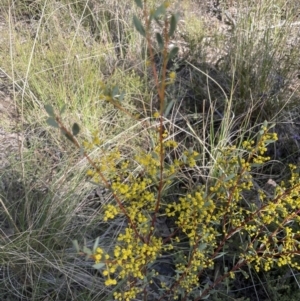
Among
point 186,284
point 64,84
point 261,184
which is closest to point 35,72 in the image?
point 64,84

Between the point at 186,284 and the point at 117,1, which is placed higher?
the point at 117,1

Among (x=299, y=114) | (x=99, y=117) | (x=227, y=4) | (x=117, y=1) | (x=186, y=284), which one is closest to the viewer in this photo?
(x=186, y=284)

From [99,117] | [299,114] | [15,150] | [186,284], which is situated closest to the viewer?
[186,284]

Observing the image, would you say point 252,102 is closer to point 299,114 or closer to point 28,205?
point 299,114

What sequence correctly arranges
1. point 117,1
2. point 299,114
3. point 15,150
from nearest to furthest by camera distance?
1. point 15,150
2. point 299,114
3. point 117,1

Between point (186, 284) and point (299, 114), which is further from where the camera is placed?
point (299, 114)

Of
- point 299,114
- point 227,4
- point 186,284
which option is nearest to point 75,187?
point 186,284

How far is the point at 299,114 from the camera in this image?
1.87 m

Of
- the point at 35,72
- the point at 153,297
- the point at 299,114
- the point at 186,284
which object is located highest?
the point at 35,72

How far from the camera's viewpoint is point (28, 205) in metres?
1.35

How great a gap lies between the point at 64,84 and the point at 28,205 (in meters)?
0.60

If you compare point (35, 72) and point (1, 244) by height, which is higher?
point (35, 72)

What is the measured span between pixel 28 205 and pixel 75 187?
0.51 feet

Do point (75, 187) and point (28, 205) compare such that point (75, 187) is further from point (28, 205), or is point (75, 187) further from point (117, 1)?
point (117, 1)
